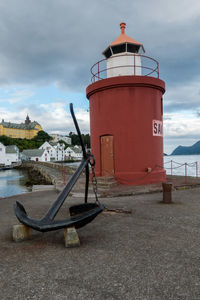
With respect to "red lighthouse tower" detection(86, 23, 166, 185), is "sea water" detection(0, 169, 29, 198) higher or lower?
lower

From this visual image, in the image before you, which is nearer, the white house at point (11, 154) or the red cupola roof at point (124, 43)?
the red cupola roof at point (124, 43)

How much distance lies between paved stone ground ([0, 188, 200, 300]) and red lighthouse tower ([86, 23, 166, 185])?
5.17 metres

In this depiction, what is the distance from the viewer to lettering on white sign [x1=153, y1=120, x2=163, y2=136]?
1099 centimetres

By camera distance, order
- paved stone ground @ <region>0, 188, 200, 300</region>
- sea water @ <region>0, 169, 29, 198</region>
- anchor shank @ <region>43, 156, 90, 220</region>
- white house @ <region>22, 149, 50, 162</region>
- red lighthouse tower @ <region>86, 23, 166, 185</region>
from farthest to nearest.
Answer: white house @ <region>22, 149, 50, 162</region>, sea water @ <region>0, 169, 29, 198</region>, red lighthouse tower @ <region>86, 23, 166, 185</region>, anchor shank @ <region>43, 156, 90, 220</region>, paved stone ground @ <region>0, 188, 200, 300</region>

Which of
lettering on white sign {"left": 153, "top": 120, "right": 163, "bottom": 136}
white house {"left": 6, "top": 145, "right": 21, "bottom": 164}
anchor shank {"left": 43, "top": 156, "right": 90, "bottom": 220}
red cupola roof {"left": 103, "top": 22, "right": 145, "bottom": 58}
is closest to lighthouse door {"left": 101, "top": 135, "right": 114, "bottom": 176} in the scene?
lettering on white sign {"left": 153, "top": 120, "right": 163, "bottom": 136}

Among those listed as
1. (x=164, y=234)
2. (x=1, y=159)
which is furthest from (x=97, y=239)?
(x=1, y=159)

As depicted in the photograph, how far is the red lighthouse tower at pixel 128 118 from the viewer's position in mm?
10500

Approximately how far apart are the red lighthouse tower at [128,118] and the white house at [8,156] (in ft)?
195

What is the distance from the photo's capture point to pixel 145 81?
34.3 feet

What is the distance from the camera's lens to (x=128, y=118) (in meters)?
10.6

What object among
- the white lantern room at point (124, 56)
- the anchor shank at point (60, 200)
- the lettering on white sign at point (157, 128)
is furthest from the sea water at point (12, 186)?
the anchor shank at point (60, 200)

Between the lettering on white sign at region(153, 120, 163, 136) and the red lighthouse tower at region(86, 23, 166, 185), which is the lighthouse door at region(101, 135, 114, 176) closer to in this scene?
the red lighthouse tower at region(86, 23, 166, 185)

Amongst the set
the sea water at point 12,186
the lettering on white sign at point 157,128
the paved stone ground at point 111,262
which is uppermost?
the lettering on white sign at point 157,128

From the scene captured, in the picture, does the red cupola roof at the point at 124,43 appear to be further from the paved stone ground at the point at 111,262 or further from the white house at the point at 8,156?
the white house at the point at 8,156
